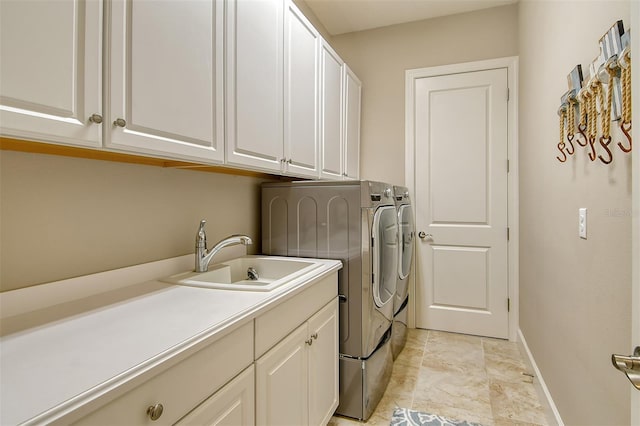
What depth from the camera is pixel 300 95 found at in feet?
6.41

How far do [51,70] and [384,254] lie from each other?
1.74 m

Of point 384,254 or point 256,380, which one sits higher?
point 384,254

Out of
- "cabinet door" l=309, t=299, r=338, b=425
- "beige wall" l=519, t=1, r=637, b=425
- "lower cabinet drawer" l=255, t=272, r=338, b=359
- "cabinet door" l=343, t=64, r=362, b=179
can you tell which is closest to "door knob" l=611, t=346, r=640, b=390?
"beige wall" l=519, t=1, r=637, b=425

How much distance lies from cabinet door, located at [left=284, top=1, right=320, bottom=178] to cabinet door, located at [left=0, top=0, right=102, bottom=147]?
1034 mm

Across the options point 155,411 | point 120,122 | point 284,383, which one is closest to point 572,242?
point 284,383

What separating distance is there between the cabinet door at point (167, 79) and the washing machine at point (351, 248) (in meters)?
0.77

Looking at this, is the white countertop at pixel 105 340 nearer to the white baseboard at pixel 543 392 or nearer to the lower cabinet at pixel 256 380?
the lower cabinet at pixel 256 380

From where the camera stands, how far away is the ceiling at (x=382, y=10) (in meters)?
2.89

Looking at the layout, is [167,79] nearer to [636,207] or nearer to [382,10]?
[636,207]

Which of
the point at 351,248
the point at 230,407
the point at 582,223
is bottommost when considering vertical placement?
the point at 230,407

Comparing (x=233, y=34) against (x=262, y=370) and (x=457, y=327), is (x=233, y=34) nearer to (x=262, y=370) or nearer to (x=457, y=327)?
(x=262, y=370)

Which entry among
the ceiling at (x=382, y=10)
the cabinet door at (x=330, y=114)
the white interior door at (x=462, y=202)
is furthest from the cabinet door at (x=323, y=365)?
the ceiling at (x=382, y=10)

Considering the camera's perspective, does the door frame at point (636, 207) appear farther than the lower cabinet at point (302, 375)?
No

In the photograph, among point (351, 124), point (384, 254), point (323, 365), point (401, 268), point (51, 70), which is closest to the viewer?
point (51, 70)
